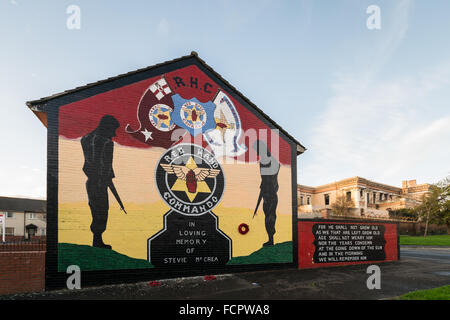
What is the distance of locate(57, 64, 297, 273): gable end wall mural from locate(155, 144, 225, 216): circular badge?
0.04m

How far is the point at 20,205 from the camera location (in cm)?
4919

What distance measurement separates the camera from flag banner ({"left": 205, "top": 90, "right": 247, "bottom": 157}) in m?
11.4

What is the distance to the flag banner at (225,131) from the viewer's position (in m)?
11.4

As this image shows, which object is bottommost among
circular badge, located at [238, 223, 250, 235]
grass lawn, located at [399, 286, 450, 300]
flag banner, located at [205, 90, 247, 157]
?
grass lawn, located at [399, 286, 450, 300]

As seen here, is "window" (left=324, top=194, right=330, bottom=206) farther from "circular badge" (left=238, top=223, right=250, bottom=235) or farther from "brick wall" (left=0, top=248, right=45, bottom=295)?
"brick wall" (left=0, top=248, right=45, bottom=295)

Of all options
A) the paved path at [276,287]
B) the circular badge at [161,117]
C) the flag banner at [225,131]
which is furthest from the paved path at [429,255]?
the circular badge at [161,117]

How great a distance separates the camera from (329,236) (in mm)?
13094

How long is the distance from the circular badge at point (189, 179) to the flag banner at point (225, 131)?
629mm

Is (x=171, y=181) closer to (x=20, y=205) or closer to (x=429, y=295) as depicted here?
(x=429, y=295)

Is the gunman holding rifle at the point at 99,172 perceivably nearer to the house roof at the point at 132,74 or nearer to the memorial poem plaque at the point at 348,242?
the house roof at the point at 132,74

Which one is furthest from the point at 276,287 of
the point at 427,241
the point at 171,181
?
the point at 427,241

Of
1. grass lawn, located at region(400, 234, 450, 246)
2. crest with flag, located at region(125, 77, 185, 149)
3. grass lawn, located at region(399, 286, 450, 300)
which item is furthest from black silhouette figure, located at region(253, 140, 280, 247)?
grass lawn, located at region(400, 234, 450, 246)
